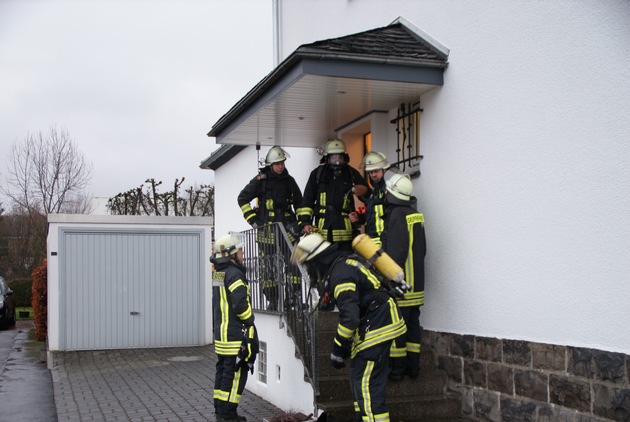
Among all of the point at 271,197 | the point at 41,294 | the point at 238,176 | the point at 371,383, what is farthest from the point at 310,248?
the point at 41,294

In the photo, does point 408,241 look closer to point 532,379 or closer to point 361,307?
point 361,307

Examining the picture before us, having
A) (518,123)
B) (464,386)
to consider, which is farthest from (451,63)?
(464,386)

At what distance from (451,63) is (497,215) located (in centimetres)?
189

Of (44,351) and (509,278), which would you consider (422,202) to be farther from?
(44,351)

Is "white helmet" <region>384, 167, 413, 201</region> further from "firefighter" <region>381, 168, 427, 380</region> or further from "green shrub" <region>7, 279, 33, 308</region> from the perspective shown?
"green shrub" <region>7, 279, 33, 308</region>

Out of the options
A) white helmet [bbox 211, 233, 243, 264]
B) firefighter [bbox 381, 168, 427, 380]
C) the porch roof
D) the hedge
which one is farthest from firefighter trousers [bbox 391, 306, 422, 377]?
the hedge

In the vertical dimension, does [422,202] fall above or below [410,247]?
above

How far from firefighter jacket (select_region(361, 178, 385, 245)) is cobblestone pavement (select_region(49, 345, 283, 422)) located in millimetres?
2613

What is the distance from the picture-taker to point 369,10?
995 cm

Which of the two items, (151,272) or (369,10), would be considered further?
(151,272)

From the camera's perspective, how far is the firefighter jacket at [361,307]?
5.94 meters

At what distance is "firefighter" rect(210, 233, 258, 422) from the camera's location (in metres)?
7.63

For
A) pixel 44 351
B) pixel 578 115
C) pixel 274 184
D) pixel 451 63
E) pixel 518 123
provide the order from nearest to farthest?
1. pixel 578 115
2. pixel 518 123
3. pixel 451 63
4. pixel 274 184
5. pixel 44 351

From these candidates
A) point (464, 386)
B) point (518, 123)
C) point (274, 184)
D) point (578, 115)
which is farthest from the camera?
point (274, 184)
